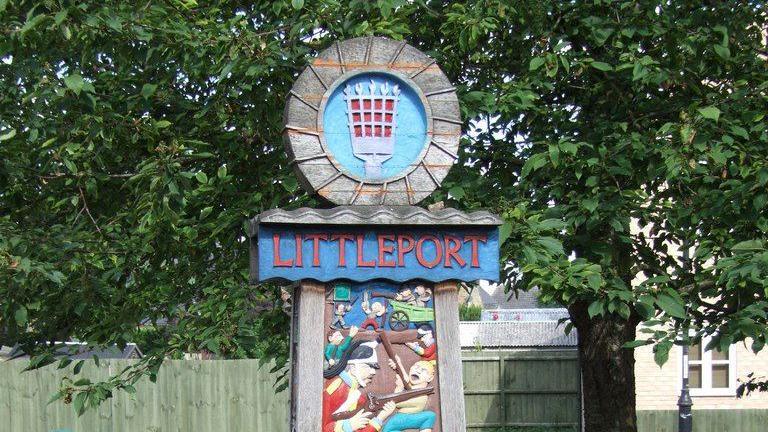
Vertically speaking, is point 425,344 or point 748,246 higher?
point 748,246

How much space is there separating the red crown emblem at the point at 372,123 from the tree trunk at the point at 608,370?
4958mm

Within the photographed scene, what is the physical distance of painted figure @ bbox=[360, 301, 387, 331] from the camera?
5551 millimetres

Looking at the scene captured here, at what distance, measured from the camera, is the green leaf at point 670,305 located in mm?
7457

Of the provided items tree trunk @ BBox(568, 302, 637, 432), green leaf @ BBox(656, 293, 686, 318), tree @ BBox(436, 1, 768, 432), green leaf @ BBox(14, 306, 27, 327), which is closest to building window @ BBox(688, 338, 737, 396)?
tree trunk @ BBox(568, 302, 637, 432)

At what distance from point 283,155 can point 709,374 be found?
1617cm

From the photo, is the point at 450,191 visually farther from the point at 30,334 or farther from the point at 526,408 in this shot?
the point at 526,408

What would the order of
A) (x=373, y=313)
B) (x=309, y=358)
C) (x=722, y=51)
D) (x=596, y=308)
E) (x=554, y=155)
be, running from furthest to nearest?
1. (x=722, y=51)
2. (x=554, y=155)
3. (x=596, y=308)
4. (x=373, y=313)
5. (x=309, y=358)

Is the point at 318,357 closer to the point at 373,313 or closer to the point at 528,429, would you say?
the point at 373,313

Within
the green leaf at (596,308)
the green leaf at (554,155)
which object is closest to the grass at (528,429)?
the green leaf at (596,308)

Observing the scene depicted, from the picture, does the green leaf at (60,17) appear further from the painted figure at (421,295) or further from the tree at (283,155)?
the painted figure at (421,295)

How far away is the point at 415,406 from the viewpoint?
5.57 meters

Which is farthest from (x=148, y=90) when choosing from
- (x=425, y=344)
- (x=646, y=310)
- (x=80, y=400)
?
(x=646, y=310)

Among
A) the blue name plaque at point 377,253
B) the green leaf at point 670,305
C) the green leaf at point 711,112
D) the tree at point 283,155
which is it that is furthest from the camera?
the green leaf at point 711,112

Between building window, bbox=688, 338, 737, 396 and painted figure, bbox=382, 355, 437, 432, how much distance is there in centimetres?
1798
